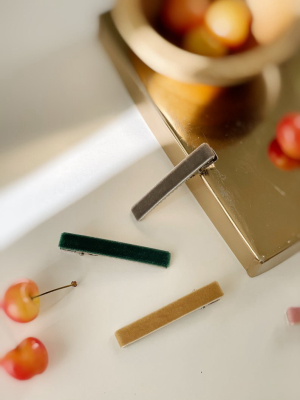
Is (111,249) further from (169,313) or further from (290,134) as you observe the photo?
(290,134)

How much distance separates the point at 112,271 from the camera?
0.68 meters

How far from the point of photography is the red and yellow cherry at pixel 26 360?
0.62 meters

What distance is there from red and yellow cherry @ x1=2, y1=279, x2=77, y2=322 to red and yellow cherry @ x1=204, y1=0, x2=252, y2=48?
46 centimetres

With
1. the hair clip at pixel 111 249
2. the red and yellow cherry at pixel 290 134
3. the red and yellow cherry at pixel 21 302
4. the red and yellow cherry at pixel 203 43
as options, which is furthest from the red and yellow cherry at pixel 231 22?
the red and yellow cherry at pixel 21 302

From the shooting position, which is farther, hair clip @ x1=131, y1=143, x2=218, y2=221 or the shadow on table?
the shadow on table

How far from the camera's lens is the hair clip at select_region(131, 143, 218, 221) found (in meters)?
0.61

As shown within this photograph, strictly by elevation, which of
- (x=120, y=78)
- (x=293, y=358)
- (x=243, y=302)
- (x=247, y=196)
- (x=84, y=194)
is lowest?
(x=293, y=358)

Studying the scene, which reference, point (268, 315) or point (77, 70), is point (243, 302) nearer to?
point (268, 315)

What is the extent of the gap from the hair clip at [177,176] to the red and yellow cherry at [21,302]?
19 cm

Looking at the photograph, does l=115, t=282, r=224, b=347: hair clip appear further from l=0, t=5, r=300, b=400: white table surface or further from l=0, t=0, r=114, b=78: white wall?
l=0, t=0, r=114, b=78: white wall

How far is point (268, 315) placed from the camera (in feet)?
2.21

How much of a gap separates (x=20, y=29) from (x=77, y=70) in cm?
11

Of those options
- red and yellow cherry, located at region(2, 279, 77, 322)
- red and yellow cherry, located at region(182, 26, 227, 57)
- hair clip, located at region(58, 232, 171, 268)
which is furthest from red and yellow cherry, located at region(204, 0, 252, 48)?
red and yellow cherry, located at region(2, 279, 77, 322)

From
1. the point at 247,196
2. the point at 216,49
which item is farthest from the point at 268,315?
the point at 216,49
